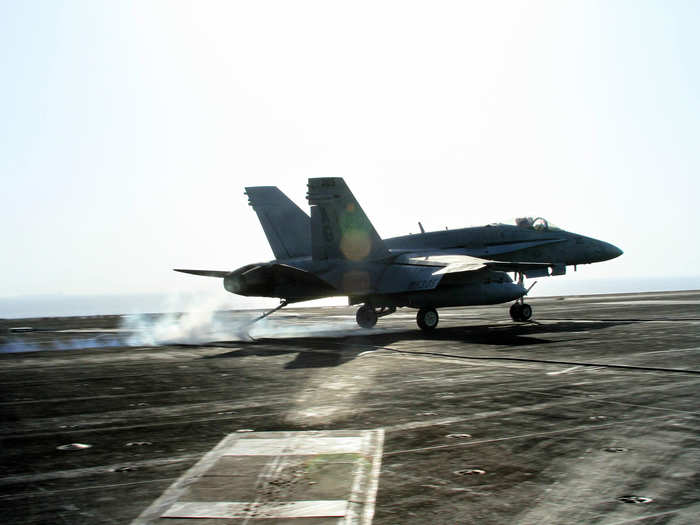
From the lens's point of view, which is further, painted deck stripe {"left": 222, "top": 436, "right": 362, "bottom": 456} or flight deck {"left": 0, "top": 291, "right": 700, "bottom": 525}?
painted deck stripe {"left": 222, "top": 436, "right": 362, "bottom": 456}

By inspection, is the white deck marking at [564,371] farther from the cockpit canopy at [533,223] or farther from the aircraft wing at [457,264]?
the cockpit canopy at [533,223]

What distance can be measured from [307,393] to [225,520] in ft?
20.7

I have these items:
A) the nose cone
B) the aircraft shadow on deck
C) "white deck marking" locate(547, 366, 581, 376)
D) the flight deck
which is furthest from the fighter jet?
"white deck marking" locate(547, 366, 581, 376)

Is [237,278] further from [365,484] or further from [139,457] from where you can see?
[365,484]

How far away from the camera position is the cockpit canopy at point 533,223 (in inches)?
1151

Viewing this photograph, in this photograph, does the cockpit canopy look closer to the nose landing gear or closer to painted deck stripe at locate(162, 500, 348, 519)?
the nose landing gear

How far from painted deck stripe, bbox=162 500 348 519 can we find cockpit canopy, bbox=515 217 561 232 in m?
25.4

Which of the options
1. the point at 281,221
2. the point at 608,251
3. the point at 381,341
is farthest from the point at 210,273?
the point at 608,251

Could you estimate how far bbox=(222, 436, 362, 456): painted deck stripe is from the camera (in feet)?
23.3

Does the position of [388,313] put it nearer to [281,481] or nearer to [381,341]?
[381,341]

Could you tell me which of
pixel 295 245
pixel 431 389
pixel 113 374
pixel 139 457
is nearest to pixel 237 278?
pixel 295 245

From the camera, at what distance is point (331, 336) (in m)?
24.3

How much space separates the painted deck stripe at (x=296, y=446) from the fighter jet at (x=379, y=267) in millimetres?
14742

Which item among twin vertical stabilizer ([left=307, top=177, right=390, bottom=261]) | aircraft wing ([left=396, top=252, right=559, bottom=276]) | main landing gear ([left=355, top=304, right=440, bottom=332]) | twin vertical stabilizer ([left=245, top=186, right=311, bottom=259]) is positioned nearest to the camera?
aircraft wing ([left=396, top=252, right=559, bottom=276])
